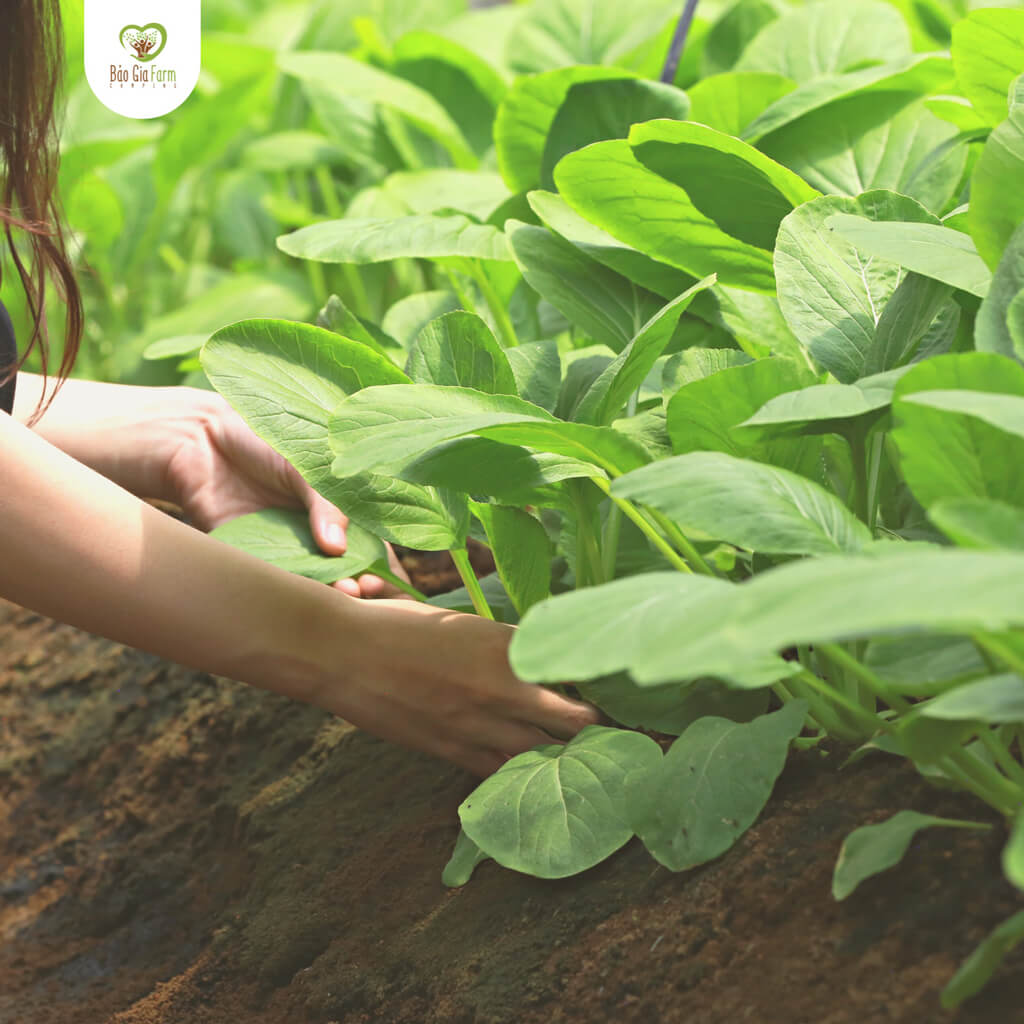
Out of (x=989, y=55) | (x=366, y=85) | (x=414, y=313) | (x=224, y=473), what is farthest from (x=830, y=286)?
(x=366, y=85)

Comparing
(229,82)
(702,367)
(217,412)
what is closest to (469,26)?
(229,82)

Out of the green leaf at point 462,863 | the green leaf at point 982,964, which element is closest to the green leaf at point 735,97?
the green leaf at point 462,863

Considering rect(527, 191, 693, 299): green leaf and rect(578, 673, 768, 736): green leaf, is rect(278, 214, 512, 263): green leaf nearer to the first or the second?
rect(527, 191, 693, 299): green leaf

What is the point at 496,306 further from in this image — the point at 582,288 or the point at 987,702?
the point at 987,702

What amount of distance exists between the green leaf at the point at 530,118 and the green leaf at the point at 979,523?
0.62m

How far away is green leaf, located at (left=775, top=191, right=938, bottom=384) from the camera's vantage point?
2.19 feet

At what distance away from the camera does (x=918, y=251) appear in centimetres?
57

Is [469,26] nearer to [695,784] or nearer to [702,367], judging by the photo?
[702,367]

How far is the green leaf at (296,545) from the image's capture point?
753 millimetres

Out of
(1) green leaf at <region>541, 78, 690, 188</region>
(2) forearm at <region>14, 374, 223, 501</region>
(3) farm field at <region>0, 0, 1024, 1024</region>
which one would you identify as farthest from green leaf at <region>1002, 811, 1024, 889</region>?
(2) forearm at <region>14, 374, 223, 501</region>

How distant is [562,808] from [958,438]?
28cm

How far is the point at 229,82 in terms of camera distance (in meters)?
1.60

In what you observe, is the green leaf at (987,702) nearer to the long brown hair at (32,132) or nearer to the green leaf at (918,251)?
the green leaf at (918,251)

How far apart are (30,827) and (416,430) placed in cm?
73
